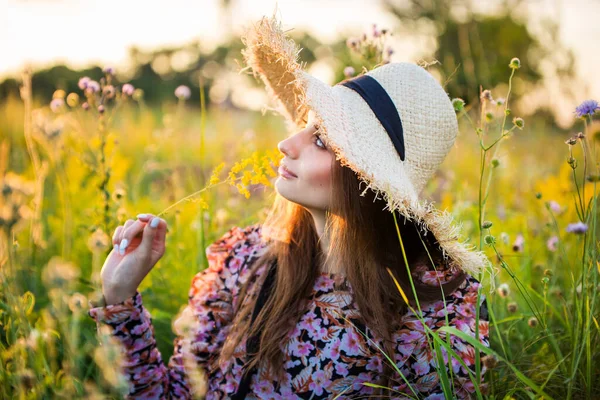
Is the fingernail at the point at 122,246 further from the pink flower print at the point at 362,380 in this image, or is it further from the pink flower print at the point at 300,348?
the pink flower print at the point at 362,380

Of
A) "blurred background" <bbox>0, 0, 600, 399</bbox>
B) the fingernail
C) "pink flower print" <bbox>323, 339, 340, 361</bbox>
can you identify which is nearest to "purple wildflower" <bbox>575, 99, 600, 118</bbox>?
"blurred background" <bbox>0, 0, 600, 399</bbox>

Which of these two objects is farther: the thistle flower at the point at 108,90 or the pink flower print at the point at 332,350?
the thistle flower at the point at 108,90

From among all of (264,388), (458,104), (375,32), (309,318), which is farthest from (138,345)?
(375,32)

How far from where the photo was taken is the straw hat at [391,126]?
146cm

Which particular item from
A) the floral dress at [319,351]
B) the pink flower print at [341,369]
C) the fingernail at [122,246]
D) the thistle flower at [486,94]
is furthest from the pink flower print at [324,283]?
the thistle flower at [486,94]

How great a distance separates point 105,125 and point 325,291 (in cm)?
104

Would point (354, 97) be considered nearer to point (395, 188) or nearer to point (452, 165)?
point (395, 188)

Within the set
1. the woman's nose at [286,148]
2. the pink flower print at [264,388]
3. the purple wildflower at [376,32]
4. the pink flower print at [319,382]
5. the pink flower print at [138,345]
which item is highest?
the purple wildflower at [376,32]

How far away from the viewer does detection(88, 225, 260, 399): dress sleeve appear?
166 cm

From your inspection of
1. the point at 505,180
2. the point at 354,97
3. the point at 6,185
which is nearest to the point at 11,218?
the point at 6,185

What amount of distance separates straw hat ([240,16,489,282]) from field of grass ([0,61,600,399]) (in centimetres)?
11

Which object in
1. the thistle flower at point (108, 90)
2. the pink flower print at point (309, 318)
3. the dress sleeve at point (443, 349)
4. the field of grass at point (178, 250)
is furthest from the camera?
the thistle flower at point (108, 90)

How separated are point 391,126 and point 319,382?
0.81 metres

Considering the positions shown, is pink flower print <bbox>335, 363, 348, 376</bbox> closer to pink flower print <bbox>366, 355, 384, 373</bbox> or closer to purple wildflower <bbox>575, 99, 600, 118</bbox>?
pink flower print <bbox>366, 355, 384, 373</bbox>
